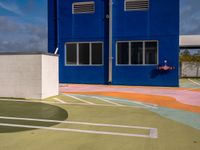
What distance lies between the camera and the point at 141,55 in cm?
1498

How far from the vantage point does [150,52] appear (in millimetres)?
14891

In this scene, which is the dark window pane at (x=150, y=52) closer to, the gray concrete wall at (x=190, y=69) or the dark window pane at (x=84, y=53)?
the dark window pane at (x=84, y=53)

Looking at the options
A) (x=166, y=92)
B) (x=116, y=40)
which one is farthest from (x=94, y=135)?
(x=116, y=40)

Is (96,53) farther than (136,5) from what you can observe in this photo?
Yes

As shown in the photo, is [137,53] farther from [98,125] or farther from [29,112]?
[98,125]

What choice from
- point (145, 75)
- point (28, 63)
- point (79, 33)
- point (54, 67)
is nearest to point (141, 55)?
point (145, 75)

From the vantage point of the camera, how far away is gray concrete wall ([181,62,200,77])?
73.0 ft

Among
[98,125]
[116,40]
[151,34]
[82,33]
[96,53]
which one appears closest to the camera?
[98,125]

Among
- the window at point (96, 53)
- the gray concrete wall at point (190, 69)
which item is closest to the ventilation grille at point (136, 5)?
the window at point (96, 53)

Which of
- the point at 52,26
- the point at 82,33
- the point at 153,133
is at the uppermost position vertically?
the point at 52,26

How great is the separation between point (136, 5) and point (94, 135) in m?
11.5

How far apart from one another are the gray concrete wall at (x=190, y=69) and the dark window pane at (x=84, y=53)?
1031 centimetres

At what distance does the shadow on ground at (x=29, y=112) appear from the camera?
19.3 feet

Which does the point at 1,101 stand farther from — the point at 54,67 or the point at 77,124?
the point at 77,124
